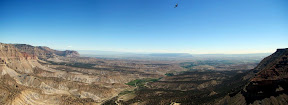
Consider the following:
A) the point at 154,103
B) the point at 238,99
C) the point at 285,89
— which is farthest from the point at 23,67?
the point at 285,89

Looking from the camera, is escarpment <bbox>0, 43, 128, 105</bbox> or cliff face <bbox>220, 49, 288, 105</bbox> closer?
cliff face <bbox>220, 49, 288, 105</bbox>

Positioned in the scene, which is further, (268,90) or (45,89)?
(45,89)

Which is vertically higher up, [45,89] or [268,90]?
[268,90]

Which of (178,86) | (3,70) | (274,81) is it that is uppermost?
(274,81)

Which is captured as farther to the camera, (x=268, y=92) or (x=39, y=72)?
(x=39, y=72)

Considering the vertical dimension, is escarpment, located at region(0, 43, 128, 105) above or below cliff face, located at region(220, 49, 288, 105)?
below

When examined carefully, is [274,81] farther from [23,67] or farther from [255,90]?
[23,67]

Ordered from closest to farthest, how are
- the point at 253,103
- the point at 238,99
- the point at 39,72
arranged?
the point at 253,103 → the point at 238,99 → the point at 39,72

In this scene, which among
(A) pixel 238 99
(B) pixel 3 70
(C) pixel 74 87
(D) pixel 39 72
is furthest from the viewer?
(D) pixel 39 72

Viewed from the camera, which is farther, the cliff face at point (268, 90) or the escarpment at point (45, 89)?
the escarpment at point (45, 89)

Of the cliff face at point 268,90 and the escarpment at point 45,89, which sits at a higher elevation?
the cliff face at point 268,90

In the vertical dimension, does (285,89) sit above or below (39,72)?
above
